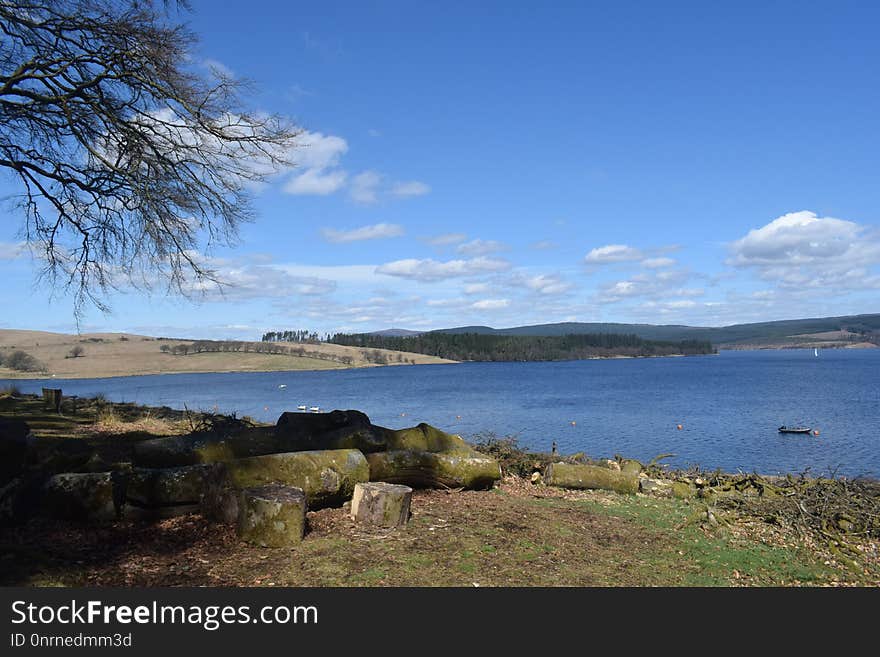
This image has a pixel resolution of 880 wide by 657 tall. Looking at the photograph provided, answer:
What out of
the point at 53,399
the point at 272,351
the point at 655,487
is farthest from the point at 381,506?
the point at 272,351

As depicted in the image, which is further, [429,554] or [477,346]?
[477,346]

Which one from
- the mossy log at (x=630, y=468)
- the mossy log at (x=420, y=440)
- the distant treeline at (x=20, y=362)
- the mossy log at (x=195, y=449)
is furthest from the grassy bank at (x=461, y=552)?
the distant treeline at (x=20, y=362)

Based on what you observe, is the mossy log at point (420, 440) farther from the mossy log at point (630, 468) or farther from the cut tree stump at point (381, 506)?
the mossy log at point (630, 468)

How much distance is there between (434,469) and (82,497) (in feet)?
16.8

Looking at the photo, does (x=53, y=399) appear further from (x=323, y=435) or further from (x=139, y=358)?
(x=139, y=358)

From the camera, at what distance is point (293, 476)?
7.97 metres

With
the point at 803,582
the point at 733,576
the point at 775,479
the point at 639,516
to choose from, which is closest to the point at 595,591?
the point at 733,576

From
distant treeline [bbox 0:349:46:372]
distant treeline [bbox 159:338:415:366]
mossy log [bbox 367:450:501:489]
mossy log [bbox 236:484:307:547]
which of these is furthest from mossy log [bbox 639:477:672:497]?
distant treeline [bbox 159:338:415:366]

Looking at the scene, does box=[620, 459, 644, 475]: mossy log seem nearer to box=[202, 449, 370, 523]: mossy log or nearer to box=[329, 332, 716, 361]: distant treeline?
box=[202, 449, 370, 523]: mossy log

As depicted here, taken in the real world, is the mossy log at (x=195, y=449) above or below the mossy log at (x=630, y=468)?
above

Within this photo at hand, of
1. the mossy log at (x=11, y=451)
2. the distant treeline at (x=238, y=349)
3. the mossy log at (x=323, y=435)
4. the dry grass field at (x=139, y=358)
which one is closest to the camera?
the mossy log at (x=11, y=451)

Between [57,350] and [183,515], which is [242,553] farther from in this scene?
[57,350]

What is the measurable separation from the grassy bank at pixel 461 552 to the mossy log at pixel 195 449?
1.32 metres

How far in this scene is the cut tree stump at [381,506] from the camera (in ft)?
25.6
